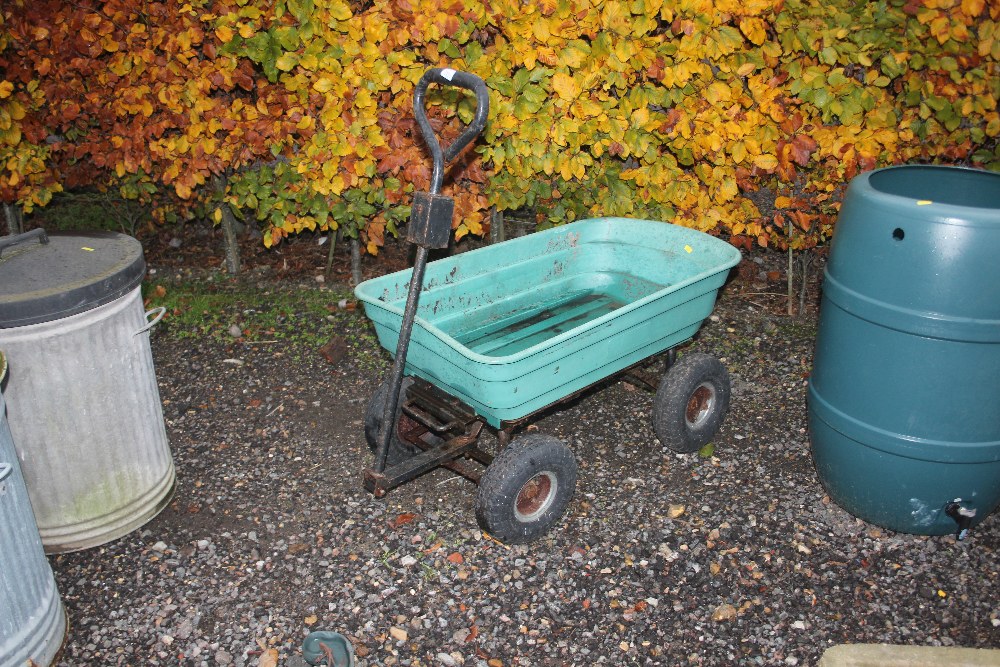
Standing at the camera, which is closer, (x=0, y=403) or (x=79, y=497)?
(x=0, y=403)

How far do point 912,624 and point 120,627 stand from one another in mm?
2766

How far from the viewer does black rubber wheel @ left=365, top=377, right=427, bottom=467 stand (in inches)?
136

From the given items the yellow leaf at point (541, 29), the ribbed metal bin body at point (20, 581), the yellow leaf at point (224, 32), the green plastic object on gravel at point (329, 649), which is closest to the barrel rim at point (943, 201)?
the yellow leaf at point (541, 29)

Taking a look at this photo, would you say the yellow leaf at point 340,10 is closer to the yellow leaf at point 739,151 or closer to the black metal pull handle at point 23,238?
the black metal pull handle at point 23,238

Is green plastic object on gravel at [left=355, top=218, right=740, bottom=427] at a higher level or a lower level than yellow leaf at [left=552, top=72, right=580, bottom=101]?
lower

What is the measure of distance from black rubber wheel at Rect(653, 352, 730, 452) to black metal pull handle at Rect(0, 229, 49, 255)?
8.35 feet

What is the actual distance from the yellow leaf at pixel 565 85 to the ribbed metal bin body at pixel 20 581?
2763 millimetres

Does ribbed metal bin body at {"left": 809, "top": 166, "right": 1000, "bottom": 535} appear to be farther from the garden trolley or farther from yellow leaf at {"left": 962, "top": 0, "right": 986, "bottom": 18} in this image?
yellow leaf at {"left": 962, "top": 0, "right": 986, "bottom": 18}

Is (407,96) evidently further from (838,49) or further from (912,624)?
(912,624)

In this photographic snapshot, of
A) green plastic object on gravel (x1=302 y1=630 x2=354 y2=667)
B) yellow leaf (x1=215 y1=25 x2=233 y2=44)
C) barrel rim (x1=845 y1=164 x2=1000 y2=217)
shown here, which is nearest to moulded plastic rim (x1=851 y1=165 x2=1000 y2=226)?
barrel rim (x1=845 y1=164 x2=1000 y2=217)

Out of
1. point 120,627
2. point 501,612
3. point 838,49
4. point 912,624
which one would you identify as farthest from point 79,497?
point 838,49

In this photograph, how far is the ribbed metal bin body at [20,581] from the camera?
244cm

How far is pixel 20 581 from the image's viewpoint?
2.51 meters

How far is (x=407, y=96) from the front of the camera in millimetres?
4223
